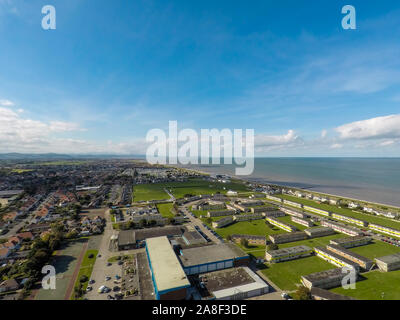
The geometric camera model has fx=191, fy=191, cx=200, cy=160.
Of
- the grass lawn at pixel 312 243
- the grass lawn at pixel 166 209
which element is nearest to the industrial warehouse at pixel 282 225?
the grass lawn at pixel 312 243

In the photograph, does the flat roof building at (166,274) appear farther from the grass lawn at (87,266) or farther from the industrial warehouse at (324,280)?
the industrial warehouse at (324,280)

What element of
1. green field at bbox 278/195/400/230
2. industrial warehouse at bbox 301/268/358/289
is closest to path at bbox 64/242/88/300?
industrial warehouse at bbox 301/268/358/289

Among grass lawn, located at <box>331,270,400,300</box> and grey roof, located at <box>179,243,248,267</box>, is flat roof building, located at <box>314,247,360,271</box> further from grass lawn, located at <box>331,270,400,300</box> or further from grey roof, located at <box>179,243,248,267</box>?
grey roof, located at <box>179,243,248,267</box>

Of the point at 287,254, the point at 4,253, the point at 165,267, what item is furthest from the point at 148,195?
the point at 287,254

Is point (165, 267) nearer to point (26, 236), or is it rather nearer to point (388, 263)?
point (388, 263)
